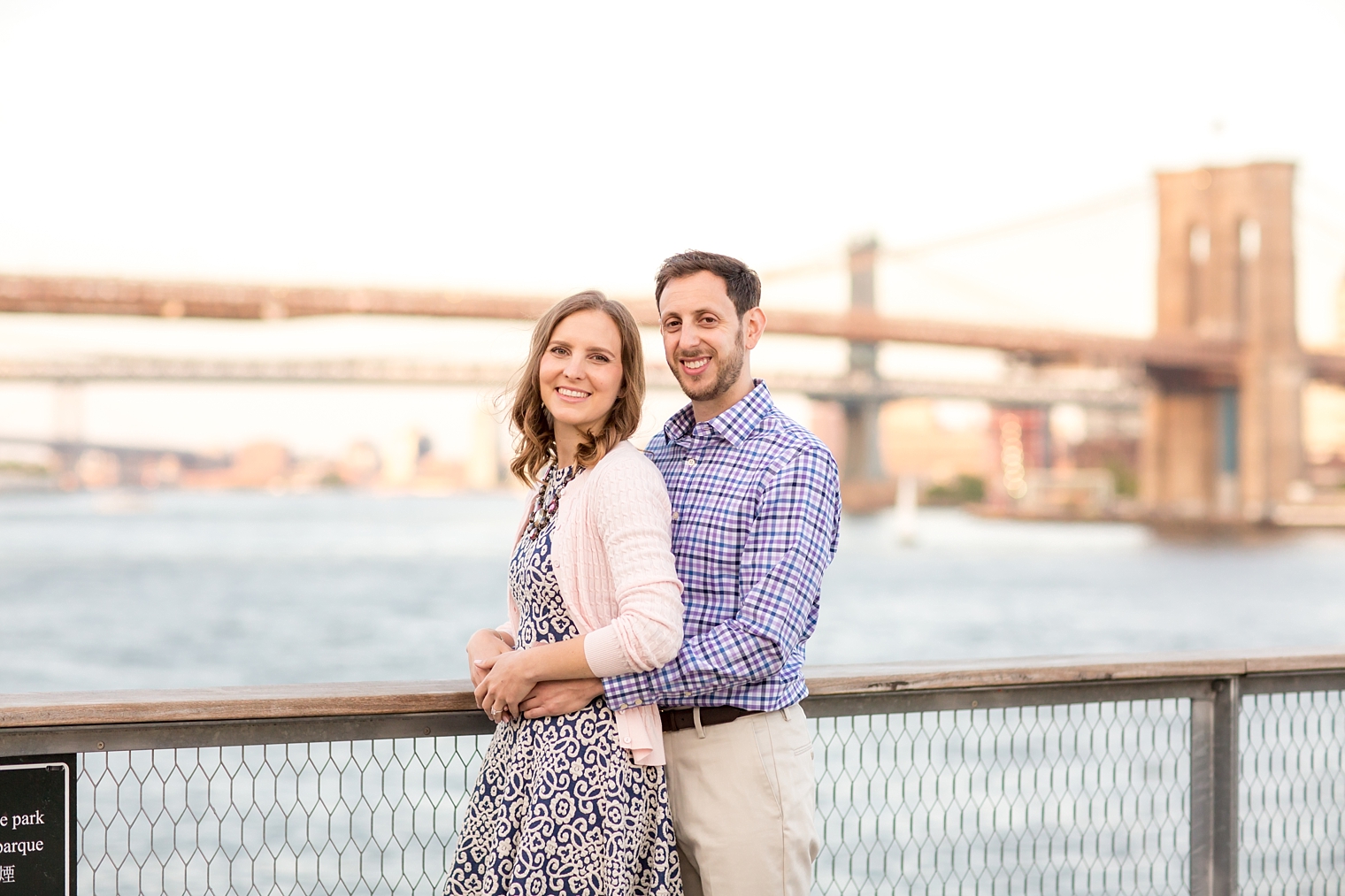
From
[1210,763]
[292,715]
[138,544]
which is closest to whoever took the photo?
[292,715]

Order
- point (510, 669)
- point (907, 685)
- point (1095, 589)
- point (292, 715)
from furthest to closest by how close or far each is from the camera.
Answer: point (1095, 589), point (907, 685), point (292, 715), point (510, 669)

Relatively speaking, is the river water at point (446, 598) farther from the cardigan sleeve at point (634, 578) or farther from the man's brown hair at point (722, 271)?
the cardigan sleeve at point (634, 578)

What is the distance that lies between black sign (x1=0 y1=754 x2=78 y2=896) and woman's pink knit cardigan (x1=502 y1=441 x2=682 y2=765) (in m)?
0.61

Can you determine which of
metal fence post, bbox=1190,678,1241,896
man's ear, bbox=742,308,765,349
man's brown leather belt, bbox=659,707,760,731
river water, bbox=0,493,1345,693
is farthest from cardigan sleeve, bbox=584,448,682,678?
river water, bbox=0,493,1345,693

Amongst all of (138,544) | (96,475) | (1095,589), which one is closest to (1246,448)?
(1095,589)

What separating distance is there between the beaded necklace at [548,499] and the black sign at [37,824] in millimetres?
573

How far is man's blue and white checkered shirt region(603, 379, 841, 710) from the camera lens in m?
1.47

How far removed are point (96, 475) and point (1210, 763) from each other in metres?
49.4

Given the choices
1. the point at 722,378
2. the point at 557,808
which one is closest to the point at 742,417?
the point at 722,378

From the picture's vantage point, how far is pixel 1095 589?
25.0 meters

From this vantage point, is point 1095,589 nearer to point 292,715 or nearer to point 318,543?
point 318,543

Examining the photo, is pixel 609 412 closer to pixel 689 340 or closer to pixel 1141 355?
pixel 689 340

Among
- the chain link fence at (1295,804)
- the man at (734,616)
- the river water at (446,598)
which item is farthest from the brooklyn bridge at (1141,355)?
the man at (734,616)

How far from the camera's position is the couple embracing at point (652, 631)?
144 centimetres
